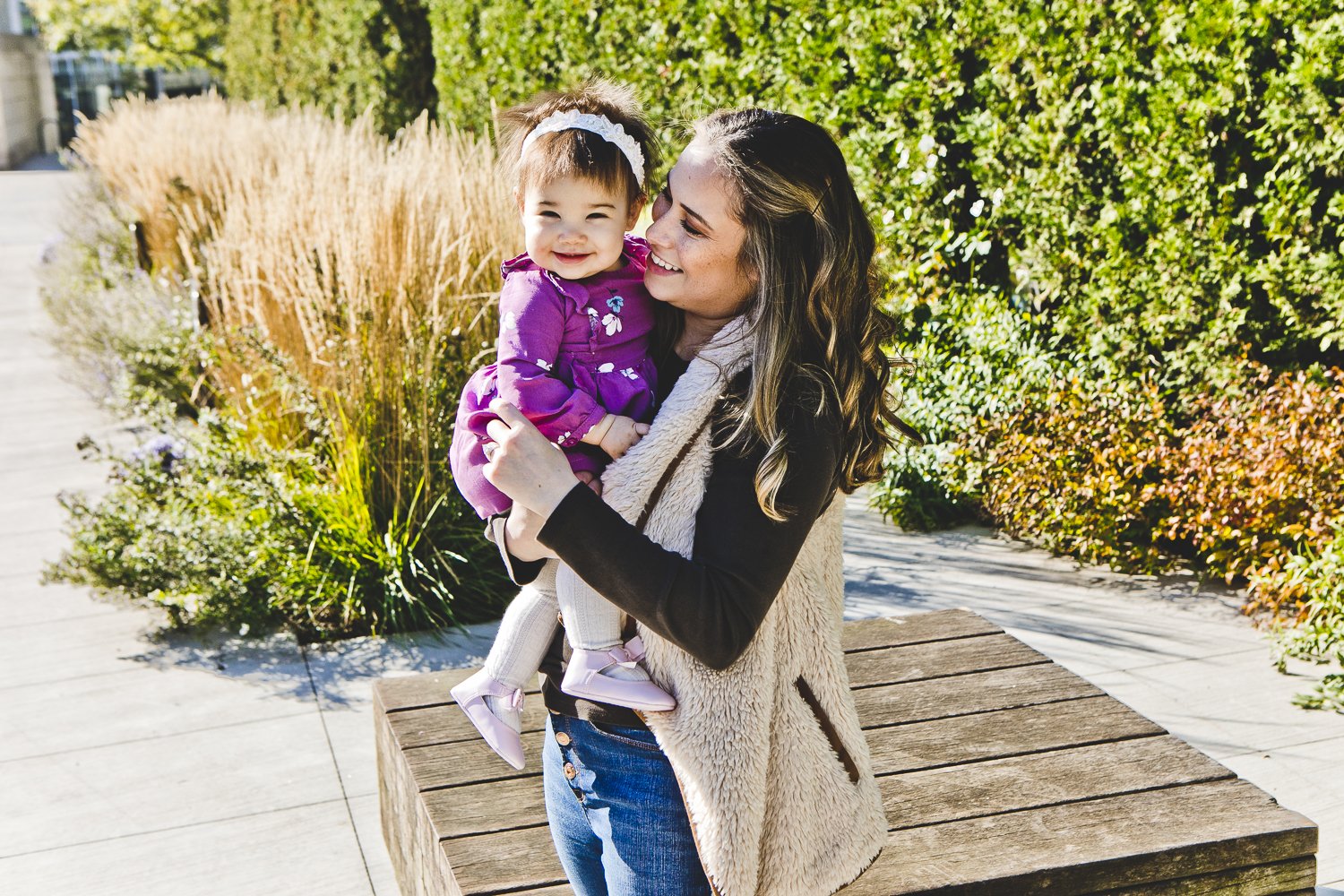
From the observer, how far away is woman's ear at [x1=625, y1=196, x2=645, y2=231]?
2038mm

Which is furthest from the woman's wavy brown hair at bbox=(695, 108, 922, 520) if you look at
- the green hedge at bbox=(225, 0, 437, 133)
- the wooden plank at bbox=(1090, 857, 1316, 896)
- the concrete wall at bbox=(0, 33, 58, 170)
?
the concrete wall at bbox=(0, 33, 58, 170)

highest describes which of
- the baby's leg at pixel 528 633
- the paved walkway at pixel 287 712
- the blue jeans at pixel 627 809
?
the baby's leg at pixel 528 633

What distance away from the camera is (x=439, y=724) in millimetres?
2725

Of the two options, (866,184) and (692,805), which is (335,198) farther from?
(692,805)

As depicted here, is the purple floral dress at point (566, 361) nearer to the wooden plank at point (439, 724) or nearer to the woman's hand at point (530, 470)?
the woman's hand at point (530, 470)

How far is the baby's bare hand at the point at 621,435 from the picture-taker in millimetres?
1795

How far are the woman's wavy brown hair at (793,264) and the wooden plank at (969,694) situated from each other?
1.14 m

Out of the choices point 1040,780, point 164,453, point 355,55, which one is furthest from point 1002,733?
point 355,55

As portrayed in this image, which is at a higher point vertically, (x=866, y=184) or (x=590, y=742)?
(x=866, y=184)

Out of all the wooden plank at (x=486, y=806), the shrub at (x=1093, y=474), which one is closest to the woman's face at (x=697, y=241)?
the wooden plank at (x=486, y=806)

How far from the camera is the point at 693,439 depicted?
167cm

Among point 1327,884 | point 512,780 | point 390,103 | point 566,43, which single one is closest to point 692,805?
point 512,780

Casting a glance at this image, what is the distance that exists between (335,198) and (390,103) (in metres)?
7.99

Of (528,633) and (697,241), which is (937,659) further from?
(697,241)
